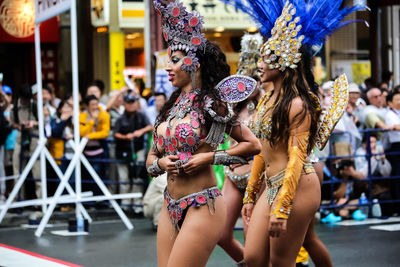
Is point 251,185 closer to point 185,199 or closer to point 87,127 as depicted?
point 185,199

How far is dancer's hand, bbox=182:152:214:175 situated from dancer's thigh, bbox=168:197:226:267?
0.24 meters

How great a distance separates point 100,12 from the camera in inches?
829

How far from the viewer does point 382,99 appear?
43.1 ft

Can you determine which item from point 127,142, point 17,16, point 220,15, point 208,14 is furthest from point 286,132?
point 220,15

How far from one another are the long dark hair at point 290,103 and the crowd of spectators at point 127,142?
595 cm

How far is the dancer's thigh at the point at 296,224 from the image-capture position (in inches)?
201

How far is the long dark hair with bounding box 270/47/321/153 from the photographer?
5.26m

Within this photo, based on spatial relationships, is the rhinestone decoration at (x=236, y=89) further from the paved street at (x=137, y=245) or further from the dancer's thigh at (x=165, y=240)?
the paved street at (x=137, y=245)

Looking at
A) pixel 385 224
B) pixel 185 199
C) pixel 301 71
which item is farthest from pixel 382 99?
pixel 185 199

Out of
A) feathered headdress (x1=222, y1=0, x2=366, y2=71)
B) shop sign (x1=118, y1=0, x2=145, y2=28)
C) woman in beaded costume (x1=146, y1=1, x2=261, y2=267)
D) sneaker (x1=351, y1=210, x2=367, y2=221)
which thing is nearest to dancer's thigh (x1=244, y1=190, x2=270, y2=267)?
woman in beaded costume (x1=146, y1=1, x2=261, y2=267)

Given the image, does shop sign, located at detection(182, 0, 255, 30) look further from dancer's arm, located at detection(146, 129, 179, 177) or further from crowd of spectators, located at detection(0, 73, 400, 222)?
dancer's arm, located at detection(146, 129, 179, 177)

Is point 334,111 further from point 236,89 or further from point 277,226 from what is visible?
point 277,226

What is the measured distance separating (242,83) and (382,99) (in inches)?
338

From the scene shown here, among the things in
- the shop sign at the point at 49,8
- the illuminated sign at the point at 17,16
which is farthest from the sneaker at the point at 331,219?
the illuminated sign at the point at 17,16
